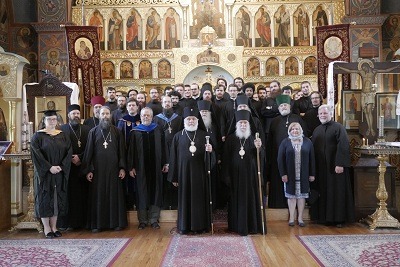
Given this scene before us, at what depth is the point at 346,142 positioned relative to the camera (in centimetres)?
798

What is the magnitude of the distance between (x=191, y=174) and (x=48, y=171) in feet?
7.07

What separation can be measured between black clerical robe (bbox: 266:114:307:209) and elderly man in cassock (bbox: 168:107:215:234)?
1600 millimetres

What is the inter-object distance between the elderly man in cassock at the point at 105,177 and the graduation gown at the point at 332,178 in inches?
129

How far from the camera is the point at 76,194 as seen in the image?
7.99 meters

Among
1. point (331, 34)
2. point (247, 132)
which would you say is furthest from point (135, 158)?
point (331, 34)

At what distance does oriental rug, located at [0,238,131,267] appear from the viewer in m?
5.80

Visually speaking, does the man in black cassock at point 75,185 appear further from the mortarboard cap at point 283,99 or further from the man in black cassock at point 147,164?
the mortarboard cap at point 283,99

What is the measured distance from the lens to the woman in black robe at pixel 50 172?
718 cm

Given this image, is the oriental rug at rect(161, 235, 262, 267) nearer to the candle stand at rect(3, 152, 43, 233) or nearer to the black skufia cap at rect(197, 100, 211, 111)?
the black skufia cap at rect(197, 100, 211, 111)

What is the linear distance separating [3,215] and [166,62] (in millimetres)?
8496

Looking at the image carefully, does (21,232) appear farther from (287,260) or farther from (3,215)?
(287,260)

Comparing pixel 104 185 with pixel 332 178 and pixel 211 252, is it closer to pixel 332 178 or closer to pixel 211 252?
pixel 211 252

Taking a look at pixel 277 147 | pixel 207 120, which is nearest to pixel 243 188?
pixel 207 120

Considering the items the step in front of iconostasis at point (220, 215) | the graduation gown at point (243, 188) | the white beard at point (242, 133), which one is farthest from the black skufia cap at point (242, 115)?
the step in front of iconostasis at point (220, 215)
